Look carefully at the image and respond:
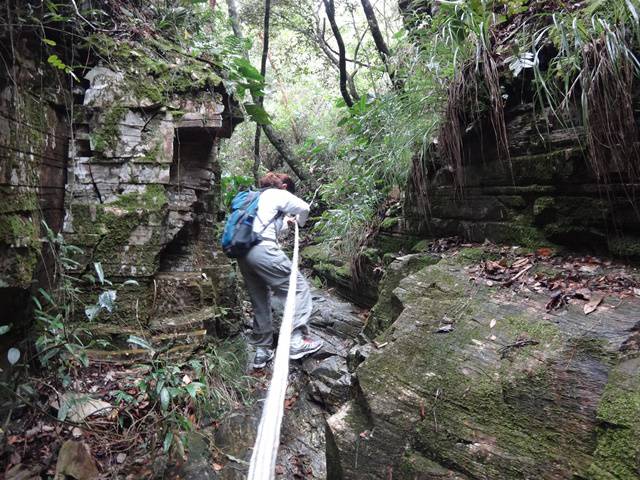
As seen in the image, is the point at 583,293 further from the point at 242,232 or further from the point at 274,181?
the point at 274,181

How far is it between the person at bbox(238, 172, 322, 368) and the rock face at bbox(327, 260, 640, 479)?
184cm

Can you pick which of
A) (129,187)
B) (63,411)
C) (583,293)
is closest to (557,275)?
(583,293)

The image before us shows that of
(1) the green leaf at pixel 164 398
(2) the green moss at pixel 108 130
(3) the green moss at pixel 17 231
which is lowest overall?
(1) the green leaf at pixel 164 398

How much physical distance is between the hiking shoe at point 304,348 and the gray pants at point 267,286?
8 cm

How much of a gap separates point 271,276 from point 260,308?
0.48 metres

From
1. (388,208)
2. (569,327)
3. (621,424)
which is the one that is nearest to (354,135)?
(388,208)

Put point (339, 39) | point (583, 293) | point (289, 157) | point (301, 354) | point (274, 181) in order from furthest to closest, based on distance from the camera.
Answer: point (289, 157) < point (339, 39) < point (274, 181) < point (301, 354) < point (583, 293)

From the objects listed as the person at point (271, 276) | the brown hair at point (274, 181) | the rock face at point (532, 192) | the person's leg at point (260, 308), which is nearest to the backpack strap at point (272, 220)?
the person at point (271, 276)

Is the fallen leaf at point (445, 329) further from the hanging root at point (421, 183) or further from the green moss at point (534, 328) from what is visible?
the hanging root at point (421, 183)

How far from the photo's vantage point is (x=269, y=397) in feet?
4.89

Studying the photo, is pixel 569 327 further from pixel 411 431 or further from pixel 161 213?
pixel 161 213

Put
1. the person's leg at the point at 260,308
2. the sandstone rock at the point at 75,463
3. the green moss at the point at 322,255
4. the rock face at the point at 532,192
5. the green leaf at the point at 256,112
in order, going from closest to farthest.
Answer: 1. the sandstone rock at the point at 75,463
2. the rock face at the point at 532,192
3. the person's leg at the point at 260,308
4. the green leaf at the point at 256,112
5. the green moss at the point at 322,255

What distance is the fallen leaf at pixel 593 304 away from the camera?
2.16m

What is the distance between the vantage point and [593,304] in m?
2.20
